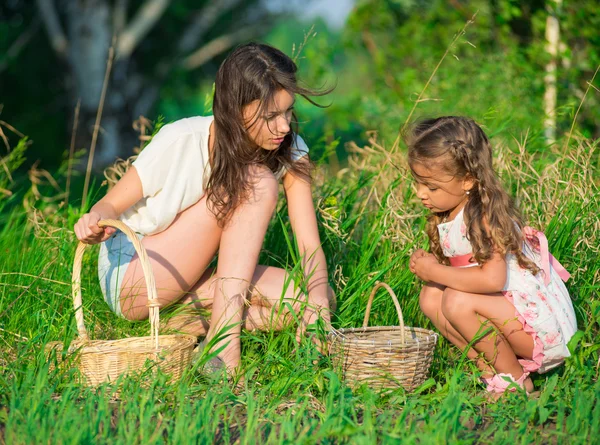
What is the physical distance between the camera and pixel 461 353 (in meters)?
2.81

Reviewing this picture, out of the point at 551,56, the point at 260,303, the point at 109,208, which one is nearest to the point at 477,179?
the point at 260,303

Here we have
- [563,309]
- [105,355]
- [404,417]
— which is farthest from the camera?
[563,309]

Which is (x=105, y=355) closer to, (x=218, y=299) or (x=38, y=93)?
(x=218, y=299)

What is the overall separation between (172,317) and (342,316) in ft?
2.16

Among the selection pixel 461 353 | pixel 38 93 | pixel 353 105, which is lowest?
pixel 461 353

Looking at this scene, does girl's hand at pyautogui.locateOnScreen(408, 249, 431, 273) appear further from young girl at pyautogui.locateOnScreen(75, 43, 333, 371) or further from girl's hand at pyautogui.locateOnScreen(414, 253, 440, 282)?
young girl at pyautogui.locateOnScreen(75, 43, 333, 371)

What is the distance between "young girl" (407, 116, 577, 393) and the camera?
2418 mm

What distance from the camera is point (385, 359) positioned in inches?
93.9

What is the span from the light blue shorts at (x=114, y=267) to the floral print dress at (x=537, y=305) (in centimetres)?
119

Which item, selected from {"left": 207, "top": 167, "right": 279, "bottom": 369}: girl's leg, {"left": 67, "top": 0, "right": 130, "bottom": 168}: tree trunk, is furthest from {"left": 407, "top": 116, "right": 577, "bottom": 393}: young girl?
{"left": 67, "top": 0, "right": 130, "bottom": 168}: tree trunk

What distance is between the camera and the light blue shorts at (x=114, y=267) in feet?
8.98

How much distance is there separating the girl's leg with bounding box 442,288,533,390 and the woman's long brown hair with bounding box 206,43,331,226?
84 centimetres

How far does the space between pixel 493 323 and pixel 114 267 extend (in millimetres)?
1413

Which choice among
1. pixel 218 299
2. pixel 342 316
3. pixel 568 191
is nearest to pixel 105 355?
pixel 218 299
